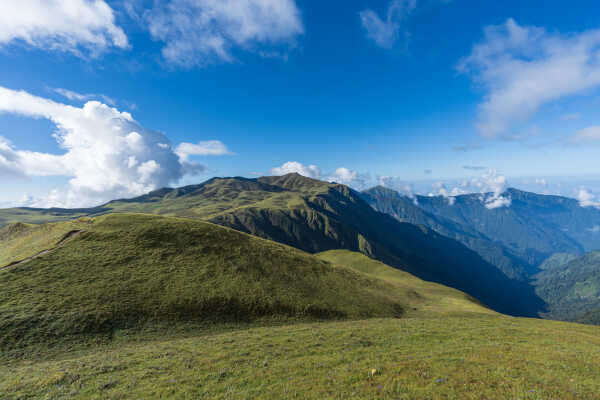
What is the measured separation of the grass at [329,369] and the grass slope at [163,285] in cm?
693

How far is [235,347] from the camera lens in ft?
73.9

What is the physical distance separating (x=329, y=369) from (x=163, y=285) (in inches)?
1268

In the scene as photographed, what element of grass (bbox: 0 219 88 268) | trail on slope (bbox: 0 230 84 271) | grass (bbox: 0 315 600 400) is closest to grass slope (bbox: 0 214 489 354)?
grass (bbox: 0 219 88 268)

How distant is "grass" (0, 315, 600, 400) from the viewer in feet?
43.3

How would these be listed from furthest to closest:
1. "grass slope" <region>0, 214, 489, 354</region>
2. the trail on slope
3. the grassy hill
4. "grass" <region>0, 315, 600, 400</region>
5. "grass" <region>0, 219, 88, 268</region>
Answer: "grass" <region>0, 219, 88, 268</region> → the trail on slope → "grass slope" <region>0, 214, 489, 354</region> → the grassy hill → "grass" <region>0, 315, 600, 400</region>

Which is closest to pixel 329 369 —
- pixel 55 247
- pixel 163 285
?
pixel 163 285

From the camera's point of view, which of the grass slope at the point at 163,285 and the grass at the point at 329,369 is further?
the grass slope at the point at 163,285

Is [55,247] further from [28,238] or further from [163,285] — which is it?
[163,285]

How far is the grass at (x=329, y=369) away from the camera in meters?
13.2

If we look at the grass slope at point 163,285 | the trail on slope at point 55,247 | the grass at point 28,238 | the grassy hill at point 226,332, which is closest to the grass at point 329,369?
the grassy hill at point 226,332

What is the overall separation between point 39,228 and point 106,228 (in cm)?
2104

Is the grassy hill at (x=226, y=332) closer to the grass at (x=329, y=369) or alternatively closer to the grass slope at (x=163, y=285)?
the grass at (x=329, y=369)

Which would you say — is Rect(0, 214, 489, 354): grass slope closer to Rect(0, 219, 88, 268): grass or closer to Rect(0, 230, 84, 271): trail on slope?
Rect(0, 219, 88, 268): grass

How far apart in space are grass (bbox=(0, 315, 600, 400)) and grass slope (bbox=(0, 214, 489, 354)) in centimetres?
693
